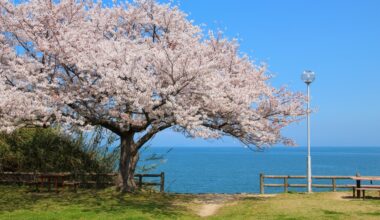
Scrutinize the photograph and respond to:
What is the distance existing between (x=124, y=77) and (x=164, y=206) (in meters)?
5.02

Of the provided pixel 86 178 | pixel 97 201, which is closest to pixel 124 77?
pixel 97 201

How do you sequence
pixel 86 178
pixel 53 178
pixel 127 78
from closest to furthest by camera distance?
1. pixel 127 78
2. pixel 53 178
3. pixel 86 178

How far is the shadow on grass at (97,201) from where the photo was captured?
1598cm

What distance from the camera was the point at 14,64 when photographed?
17.3 meters

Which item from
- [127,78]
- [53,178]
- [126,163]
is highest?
[127,78]

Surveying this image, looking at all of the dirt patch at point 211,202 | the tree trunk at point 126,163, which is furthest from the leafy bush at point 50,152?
the dirt patch at point 211,202

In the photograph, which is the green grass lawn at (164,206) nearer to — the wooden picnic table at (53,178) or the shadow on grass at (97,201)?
the shadow on grass at (97,201)

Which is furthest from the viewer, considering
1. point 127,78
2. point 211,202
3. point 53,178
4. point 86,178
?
point 86,178

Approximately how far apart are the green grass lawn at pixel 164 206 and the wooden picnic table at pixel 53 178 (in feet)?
2.84

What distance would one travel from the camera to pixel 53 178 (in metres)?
22.1

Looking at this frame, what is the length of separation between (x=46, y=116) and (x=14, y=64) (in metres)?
2.33

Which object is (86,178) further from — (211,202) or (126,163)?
(211,202)

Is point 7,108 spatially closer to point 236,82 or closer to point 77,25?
point 77,25

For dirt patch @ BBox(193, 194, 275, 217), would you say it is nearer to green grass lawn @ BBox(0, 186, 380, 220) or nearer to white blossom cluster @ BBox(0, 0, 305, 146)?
green grass lawn @ BBox(0, 186, 380, 220)
